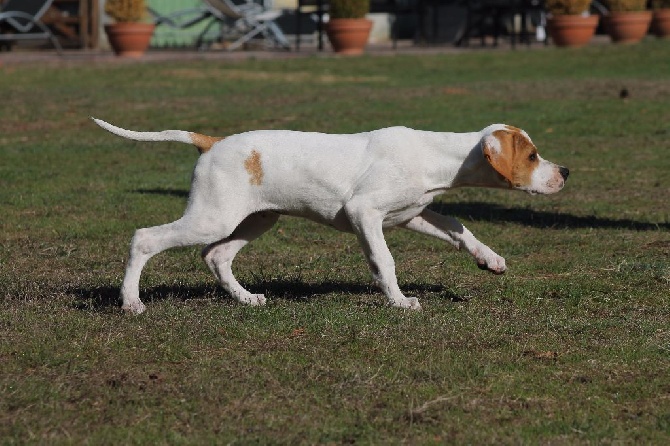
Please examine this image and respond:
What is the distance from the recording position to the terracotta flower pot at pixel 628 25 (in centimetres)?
2523

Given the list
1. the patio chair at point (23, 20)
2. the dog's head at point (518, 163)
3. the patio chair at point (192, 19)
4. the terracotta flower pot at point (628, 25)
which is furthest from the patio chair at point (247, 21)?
the dog's head at point (518, 163)

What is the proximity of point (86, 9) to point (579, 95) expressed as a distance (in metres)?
12.7

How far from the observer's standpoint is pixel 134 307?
6289mm

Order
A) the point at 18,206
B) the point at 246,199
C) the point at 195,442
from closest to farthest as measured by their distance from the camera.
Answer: the point at 195,442 < the point at 246,199 < the point at 18,206

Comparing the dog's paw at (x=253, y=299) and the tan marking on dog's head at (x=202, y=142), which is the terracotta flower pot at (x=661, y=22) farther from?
the tan marking on dog's head at (x=202, y=142)

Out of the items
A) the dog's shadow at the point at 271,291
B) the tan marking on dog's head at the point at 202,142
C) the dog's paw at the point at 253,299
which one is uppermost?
the tan marking on dog's head at the point at 202,142

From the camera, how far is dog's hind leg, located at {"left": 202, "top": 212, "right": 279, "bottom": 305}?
672cm

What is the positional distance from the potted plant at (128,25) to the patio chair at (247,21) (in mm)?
2517

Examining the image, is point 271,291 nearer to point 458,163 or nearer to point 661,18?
point 458,163

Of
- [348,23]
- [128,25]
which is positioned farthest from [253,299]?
[348,23]

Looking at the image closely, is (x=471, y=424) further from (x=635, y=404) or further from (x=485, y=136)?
(x=485, y=136)

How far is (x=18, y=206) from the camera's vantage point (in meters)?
10.0

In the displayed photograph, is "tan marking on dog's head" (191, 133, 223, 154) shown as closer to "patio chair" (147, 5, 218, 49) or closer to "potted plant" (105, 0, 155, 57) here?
"potted plant" (105, 0, 155, 57)

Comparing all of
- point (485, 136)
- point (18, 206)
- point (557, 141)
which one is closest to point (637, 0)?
point (557, 141)
